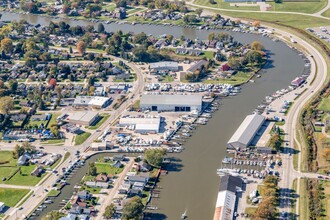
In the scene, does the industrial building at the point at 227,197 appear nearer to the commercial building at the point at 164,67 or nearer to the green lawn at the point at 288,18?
the commercial building at the point at 164,67

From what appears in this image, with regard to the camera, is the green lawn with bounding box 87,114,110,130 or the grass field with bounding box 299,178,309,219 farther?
the green lawn with bounding box 87,114,110,130

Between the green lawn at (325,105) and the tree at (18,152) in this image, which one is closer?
the tree at (18,152)

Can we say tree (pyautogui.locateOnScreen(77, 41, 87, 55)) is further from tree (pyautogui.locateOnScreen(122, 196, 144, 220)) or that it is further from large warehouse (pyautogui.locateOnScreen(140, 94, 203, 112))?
tree (pyautogui.locateOnScreen(122, 196, 144, 220))

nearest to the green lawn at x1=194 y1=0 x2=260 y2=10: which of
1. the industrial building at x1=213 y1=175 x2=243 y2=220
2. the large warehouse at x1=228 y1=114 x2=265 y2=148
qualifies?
the large warehouse at x1=228 y1=114 x2=265 y2=148

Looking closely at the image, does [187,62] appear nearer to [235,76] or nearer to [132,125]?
[235,76]

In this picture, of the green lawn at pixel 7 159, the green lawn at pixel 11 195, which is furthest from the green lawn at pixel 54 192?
the green lawn at pixel 7 159
